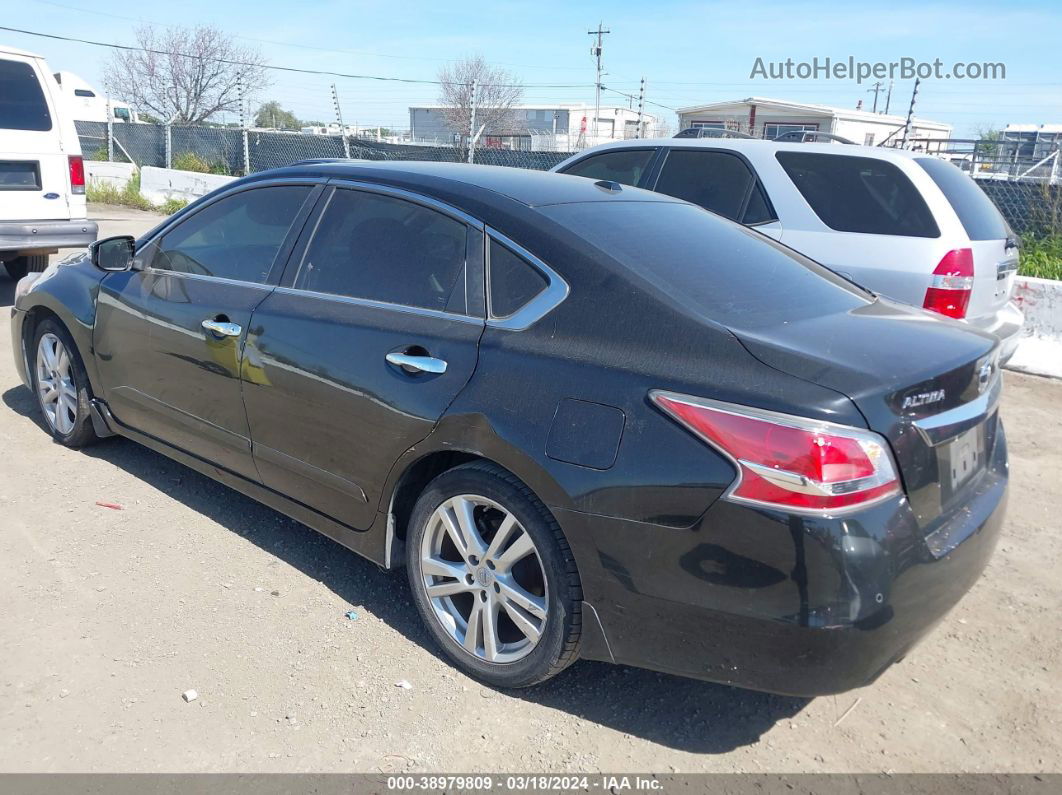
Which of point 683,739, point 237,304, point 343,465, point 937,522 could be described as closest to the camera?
point 937,522

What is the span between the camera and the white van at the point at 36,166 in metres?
7.85

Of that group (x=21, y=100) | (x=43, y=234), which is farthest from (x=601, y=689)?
(x=21, y=100)

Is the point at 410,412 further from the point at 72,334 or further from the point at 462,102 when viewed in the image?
the point at 462,102

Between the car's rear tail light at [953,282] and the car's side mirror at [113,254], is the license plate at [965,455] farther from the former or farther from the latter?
the car's side mirror at [113,254]

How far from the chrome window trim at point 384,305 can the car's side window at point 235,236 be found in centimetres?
26

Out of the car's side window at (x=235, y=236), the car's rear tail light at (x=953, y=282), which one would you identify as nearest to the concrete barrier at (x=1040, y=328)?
the car's rear tail light at (x=953, y=282)

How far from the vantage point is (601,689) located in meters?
3.09

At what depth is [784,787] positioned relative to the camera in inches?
104

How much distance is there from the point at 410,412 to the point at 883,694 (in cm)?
188

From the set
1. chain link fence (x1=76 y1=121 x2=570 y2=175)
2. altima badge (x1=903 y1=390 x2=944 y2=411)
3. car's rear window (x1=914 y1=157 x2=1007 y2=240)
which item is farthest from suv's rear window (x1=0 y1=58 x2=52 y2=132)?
altima badge (x1=903 y1=390 x2=944 y2=411)

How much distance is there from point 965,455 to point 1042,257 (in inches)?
316

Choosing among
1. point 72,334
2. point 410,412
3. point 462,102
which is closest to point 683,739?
point 410,412

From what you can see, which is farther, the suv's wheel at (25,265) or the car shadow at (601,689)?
the suv's wheel at (25,265)

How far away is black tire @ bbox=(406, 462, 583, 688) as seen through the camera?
274cm
